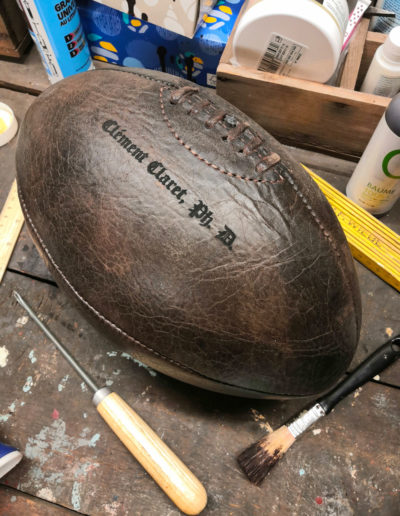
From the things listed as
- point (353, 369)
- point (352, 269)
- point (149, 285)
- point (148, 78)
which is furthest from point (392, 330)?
point (148, 78)

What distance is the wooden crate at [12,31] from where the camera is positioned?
94 cm

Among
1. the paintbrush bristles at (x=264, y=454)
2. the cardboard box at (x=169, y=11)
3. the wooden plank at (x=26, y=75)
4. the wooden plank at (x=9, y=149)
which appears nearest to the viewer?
the paintbrush bristles at (x=264, y=454)

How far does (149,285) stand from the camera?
53 cm

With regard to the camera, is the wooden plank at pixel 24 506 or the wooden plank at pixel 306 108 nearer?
the wooden plank at pixel 24 506

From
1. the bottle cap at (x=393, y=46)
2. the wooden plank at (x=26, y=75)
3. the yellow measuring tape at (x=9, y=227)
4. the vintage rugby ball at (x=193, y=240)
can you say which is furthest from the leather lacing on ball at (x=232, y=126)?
the wooden plank at (x=26, y=75)

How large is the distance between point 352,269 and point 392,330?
0.71 feet

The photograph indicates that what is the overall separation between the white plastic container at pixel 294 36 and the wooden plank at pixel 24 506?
0.78m

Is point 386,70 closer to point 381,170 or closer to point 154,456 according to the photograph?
point 381,170

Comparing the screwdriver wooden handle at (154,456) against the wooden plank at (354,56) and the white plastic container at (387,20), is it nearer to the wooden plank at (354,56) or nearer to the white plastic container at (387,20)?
the wooden plank at (354,56)

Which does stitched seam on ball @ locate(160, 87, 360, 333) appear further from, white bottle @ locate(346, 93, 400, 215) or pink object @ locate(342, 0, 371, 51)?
pink object @ locate(342, 0, 371, 51)

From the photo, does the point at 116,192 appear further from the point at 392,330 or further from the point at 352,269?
the point at 392,330

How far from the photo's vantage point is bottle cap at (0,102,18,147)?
3.02 ft

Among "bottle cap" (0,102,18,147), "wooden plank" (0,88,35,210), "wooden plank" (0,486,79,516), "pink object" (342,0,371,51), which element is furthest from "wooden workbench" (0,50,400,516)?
"pink object" (342,0,371,51)

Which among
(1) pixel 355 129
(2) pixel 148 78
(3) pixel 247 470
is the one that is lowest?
(3) pixel 247 470
